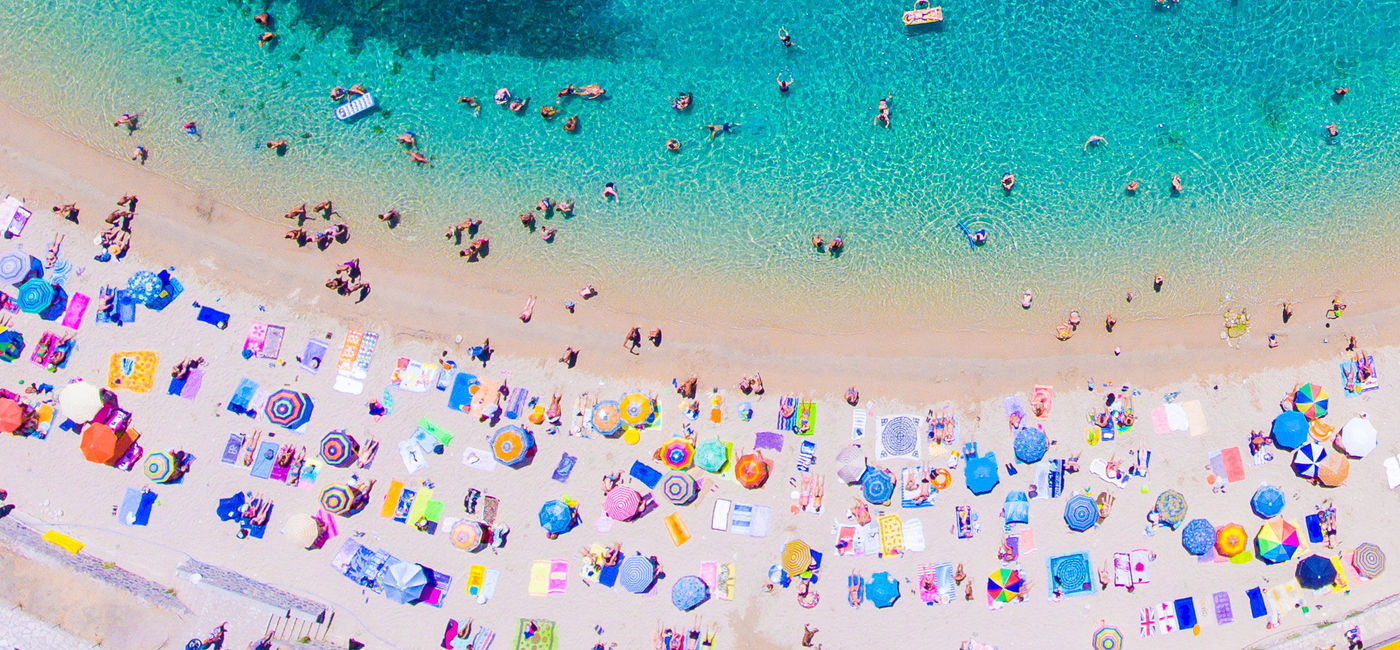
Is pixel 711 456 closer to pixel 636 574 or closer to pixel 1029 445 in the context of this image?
pixel 636 574

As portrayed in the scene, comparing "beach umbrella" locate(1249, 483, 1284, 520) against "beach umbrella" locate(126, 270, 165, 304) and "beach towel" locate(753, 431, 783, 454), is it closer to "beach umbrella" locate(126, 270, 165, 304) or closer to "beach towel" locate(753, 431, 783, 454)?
"beach towel" locate(753, 431, 783, 454)

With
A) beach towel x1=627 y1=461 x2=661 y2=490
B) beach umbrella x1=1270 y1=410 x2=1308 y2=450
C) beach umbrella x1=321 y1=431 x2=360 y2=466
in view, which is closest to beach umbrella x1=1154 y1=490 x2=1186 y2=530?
beach umbrella x1=1270 y1=410 x2=1308 y2=450

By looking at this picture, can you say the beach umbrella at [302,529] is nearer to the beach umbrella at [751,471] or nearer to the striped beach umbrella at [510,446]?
the striped beach umbrella at [510,446]

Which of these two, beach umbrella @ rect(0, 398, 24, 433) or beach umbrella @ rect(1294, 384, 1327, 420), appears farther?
beach umbrella @ rect(1294, 384, 1327, 420)

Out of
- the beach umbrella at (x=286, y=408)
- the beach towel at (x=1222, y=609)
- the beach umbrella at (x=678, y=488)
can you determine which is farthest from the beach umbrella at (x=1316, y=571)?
the beach umbrella at (x=286, y=408)

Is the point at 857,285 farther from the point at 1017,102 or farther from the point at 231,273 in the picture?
the point at 231,273

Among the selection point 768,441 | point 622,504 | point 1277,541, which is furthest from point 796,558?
point 1277,541
